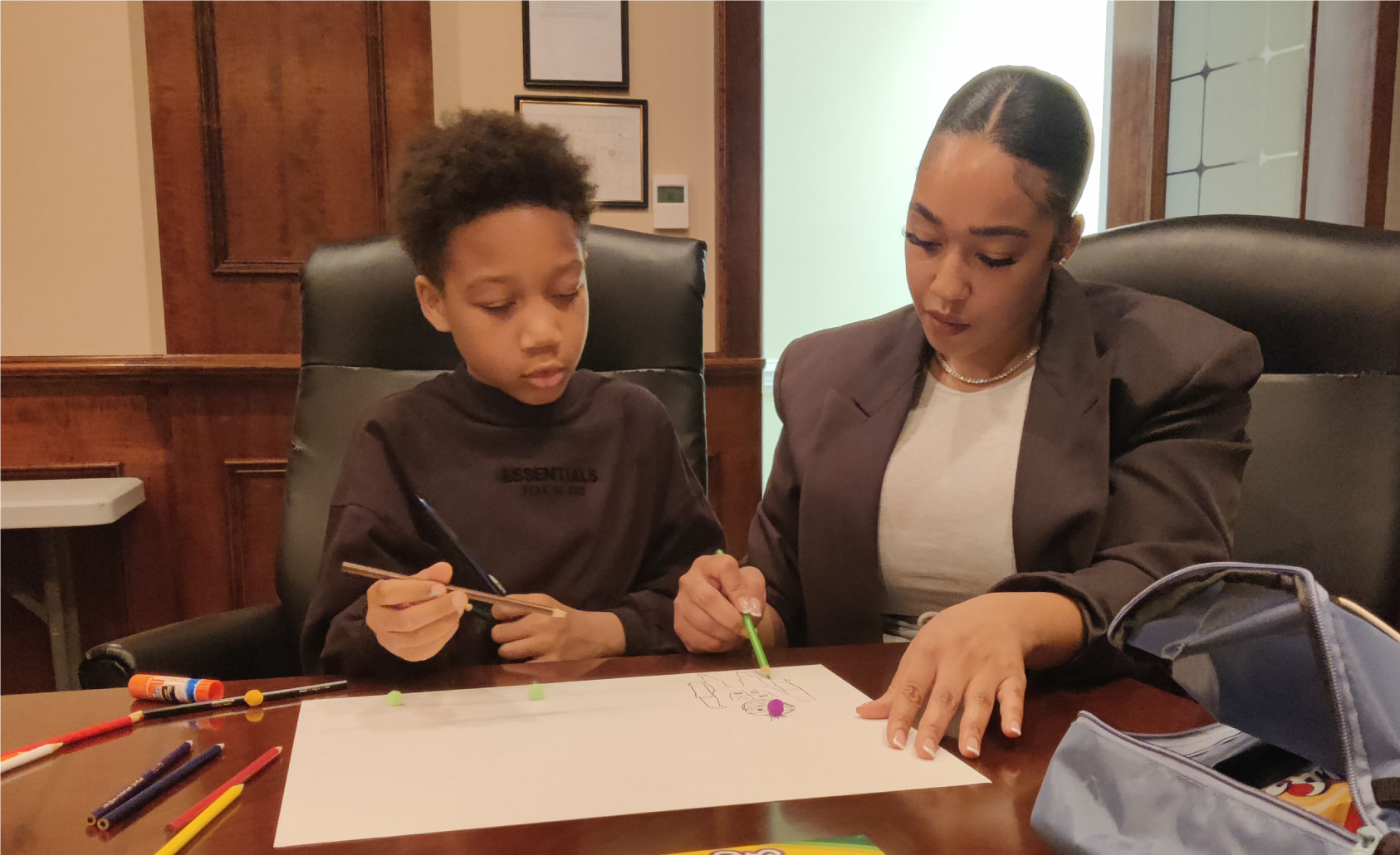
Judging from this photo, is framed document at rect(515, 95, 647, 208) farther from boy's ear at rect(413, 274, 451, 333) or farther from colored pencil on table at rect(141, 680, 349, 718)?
colored pencil on table at rect(141, 680, 349, 718)

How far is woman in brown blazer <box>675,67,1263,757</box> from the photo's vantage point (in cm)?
78

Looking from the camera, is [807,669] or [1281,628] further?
[807,669]

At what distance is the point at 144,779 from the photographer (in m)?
0.53

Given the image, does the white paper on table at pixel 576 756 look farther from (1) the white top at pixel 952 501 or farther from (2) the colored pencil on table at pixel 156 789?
(1) the white top at pixel 952 501

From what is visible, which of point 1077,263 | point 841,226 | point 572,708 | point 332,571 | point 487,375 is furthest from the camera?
point 841,226

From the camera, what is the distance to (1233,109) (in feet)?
7.20

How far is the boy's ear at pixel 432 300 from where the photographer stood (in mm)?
1052

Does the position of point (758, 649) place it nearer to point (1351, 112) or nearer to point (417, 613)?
point (417, 613)

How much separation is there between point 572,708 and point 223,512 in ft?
5.44

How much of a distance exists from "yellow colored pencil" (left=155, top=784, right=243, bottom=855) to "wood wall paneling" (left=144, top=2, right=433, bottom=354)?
165 centimetres

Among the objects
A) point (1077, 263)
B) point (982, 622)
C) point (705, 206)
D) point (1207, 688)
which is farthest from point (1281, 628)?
point (705, 206)

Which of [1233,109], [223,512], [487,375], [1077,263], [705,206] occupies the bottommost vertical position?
[223,512]

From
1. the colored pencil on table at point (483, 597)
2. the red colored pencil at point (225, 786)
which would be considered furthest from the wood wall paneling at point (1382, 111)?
the red colored pencil at point (225, 786)

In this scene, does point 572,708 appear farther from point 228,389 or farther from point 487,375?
point 228,389
